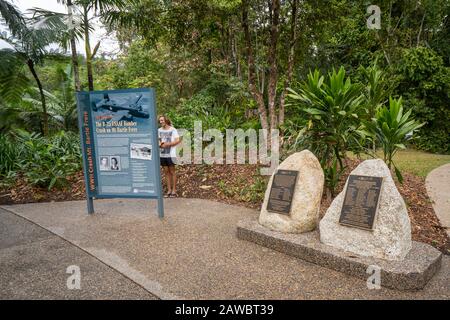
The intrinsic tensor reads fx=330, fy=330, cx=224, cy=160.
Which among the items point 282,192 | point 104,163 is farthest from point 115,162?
point 282,192

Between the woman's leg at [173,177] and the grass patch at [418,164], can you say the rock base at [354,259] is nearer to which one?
the woman's leg at [173,177]

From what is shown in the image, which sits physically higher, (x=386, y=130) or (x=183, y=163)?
(x=386, y=130)

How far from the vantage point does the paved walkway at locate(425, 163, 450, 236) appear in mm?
5164

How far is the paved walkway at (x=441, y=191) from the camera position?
516cm

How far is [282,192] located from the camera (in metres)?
4.36

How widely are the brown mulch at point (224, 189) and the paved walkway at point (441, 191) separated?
10 cm

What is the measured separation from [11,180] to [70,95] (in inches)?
233

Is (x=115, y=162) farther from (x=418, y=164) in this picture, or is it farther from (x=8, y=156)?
(x=418, y=164)

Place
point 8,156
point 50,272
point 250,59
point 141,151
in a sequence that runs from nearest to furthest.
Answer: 1. point 50,272
2. point 141,151
3. point 250,59
4. point 8,156


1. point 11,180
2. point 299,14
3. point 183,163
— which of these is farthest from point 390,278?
point 11,180

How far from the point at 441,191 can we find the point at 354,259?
4.20m

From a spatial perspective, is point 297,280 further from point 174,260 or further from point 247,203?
point 247,203

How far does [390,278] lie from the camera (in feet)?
10.5

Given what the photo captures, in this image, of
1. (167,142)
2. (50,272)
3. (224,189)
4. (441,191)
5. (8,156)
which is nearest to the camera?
(50,272)
